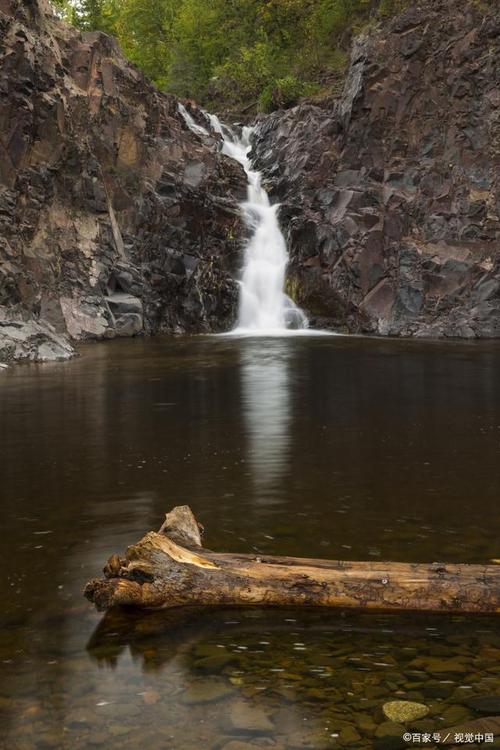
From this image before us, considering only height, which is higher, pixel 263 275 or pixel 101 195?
pixel 101 195

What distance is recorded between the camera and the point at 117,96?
45688 millimetres

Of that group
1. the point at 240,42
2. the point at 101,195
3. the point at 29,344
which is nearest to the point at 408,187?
the point at 101,195

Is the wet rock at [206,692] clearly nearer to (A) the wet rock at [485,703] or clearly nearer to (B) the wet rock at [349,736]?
(B) the wet rock at [349,736]

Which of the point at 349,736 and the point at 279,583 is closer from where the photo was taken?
the point at 349,736

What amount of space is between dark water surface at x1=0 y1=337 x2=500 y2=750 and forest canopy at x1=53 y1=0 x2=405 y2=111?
162 feet

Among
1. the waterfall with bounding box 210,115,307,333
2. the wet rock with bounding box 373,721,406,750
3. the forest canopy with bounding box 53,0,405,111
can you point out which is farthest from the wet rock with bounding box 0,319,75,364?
the forest canopy with bounding box 53,0,405,111

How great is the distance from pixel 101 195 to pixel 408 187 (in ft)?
60.5

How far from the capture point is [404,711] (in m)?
4.45

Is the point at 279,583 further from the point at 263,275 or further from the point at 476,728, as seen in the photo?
the point at 263,275

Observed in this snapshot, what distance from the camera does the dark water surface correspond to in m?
4.55

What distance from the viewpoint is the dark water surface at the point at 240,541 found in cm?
455

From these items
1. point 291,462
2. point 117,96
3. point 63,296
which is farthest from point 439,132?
point 291,462

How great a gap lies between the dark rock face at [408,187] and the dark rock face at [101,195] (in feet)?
17.4

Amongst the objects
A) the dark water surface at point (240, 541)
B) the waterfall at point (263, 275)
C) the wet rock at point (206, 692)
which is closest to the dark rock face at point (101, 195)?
the waterfall at point (263, 275)
